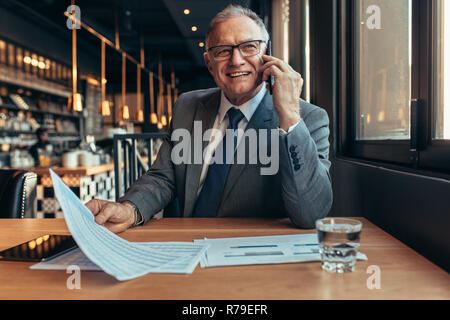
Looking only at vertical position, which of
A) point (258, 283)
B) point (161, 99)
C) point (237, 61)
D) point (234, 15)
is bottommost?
point (258, 283)

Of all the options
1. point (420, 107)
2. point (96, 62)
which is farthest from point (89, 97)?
point (420, 107)

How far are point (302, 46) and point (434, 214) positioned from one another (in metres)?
2.02

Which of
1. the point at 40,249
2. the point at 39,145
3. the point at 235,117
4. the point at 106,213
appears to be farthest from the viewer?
the point at 39,145

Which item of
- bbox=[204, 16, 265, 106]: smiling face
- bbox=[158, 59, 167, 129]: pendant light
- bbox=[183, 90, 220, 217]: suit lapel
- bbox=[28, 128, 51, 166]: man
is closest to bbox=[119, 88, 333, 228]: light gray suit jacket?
bbox=[183, 90, 220, 217]: suit lapel

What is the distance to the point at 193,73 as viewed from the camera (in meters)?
12.6

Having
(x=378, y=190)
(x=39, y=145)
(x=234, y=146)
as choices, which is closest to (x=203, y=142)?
(x=234, y=146)

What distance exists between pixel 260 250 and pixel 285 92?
573mm

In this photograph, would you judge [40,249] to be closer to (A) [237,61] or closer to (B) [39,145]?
(A) [237,61]

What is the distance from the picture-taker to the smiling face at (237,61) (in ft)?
4.77

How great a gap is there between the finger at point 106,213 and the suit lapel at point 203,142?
0.40 metres

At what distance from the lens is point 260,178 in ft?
4.69

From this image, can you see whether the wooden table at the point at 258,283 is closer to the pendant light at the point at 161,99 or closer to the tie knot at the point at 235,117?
the tie knot at the point at 235,117

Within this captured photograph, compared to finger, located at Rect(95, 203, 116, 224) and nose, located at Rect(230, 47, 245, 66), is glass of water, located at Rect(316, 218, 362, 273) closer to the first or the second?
finger, located at Rect(95, 203, 116, 224)

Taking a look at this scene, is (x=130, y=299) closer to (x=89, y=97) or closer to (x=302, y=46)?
(x=302, y=46)
